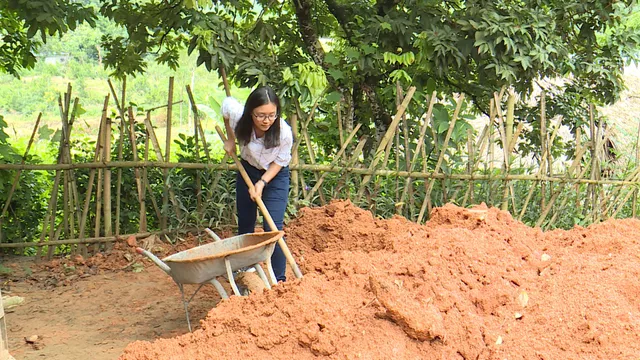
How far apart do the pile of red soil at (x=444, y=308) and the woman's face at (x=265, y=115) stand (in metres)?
0.89

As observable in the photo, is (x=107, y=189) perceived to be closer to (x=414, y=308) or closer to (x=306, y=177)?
(x=306, y=177)

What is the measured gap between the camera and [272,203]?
3787 millimetres

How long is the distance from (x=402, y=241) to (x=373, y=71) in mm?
2213

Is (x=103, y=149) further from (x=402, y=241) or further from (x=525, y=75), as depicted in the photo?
(x=525, y=75)

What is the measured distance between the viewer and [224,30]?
448 centimetres

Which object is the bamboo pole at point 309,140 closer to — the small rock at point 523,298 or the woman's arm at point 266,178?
the woman's arm at point 266,178

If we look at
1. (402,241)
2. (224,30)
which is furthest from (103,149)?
(402,241)

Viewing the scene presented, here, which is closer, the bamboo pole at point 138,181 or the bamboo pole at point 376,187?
the bamboo pole at point 138,181

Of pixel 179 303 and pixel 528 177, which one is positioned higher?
pixel 528 177

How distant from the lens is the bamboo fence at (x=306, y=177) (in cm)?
487

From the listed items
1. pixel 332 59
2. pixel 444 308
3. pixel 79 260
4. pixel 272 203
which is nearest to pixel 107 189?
pixel 79 260

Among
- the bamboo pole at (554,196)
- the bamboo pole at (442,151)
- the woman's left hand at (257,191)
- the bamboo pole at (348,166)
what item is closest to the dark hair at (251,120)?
the woman's left hand at (257,191)

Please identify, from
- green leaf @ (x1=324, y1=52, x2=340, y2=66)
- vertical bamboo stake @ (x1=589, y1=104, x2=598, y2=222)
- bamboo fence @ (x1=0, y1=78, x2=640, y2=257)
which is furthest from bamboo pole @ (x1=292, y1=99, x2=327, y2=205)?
vertical bamboo stake @ (x1=589, y1=104, x2=598, y2=222)

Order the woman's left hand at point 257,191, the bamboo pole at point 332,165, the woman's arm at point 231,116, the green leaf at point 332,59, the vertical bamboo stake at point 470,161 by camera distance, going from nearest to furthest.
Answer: the woman's left hand at point 257,191 → the woman's arm at point 231,116 → the bamboo pole at point 332,165 → the vertical bamboo stake at point 470,161 → the green leaf at point 332,59
